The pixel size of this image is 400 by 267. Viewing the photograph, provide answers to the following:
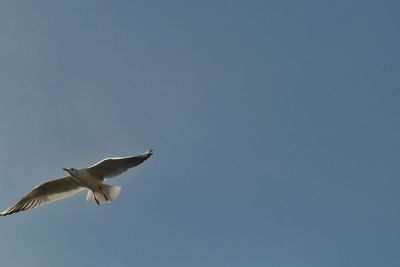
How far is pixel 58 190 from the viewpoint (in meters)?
18.8

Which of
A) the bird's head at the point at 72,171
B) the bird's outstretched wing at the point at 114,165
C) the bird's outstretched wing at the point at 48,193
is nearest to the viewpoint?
the bird's outstretched wing at the point at 114,165

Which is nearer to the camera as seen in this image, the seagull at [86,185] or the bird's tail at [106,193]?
the seagull at [86,185]

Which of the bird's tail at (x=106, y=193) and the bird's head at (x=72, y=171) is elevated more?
the bird's head at (x=72, y=171)

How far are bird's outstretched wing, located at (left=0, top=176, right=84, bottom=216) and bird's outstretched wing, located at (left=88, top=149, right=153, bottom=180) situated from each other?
3.74ft

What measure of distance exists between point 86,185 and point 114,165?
105 centimetres

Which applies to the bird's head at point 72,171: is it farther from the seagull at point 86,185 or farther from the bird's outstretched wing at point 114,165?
the bird's outstretched wing at point 114,165

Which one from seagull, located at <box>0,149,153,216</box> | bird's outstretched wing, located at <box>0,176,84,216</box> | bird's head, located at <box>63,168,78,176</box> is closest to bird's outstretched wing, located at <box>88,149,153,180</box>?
seagull, located at <box>0,149,153,216</box>

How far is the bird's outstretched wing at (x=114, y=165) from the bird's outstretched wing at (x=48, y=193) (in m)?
1.14

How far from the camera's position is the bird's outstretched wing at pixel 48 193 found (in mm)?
18500

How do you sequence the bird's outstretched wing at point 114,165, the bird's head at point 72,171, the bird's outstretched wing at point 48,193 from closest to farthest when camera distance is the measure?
the bird's outstretched wing at point 114,165
the bird's head at point 72,171
the bird's outstretched wing at point 48,193

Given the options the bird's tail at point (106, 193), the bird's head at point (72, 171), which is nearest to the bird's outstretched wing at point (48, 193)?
the bird's head at point (72, 171)

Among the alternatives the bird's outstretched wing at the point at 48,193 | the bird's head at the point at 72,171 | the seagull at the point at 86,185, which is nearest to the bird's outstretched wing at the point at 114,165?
the seagull at the point at 86,185

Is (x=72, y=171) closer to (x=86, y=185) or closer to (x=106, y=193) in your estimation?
(x=86, y=185)

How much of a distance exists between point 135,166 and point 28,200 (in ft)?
10.6
